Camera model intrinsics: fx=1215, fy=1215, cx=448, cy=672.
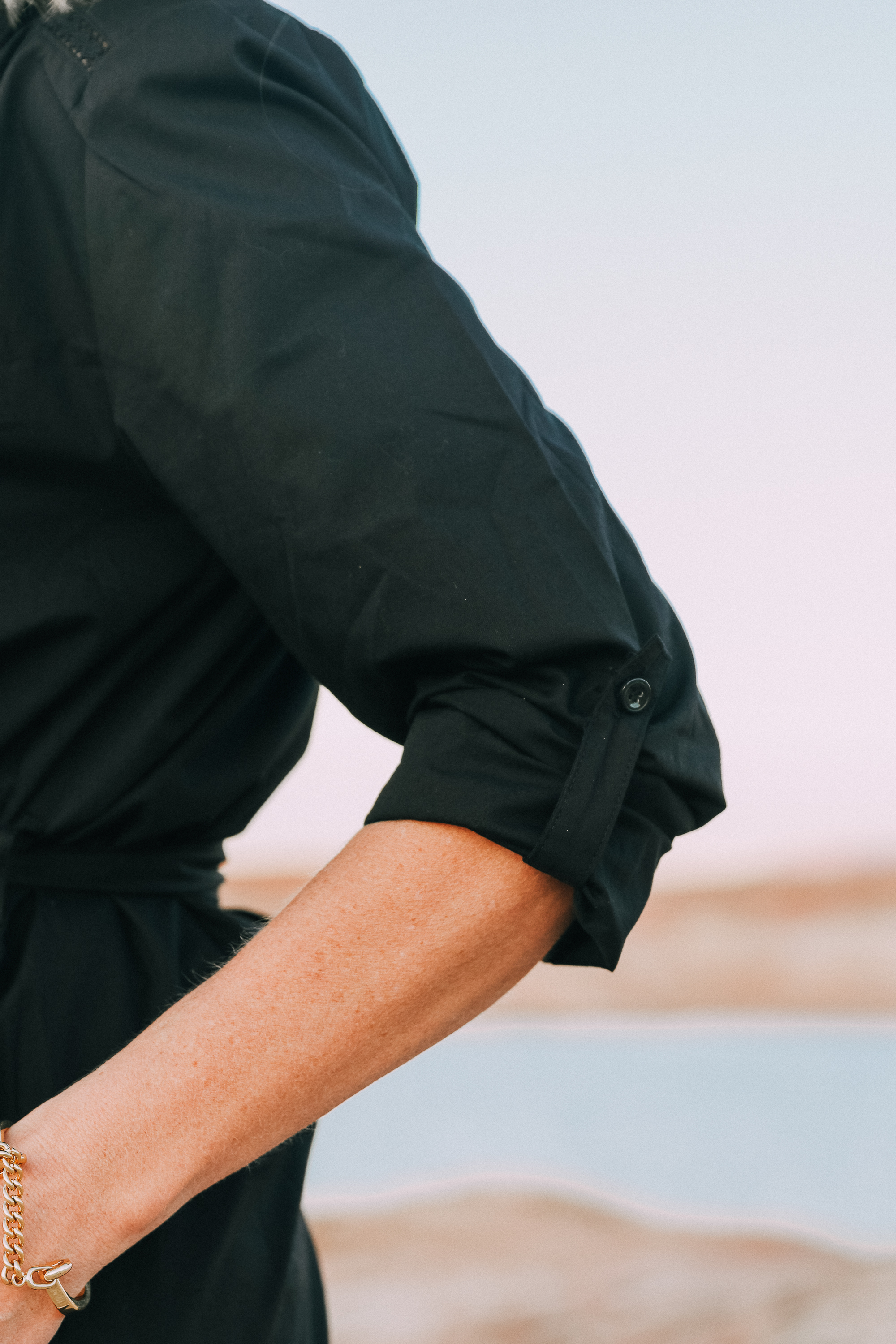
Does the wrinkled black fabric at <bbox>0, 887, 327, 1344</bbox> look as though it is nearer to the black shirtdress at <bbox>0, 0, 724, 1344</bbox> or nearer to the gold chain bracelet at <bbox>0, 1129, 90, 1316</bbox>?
the black shirtdress at <bbox>0, 0, 724, 1344</bbox>

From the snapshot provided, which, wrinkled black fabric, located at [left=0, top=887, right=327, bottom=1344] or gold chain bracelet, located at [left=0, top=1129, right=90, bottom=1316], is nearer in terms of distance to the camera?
gold chain bracelet, located at [left=0, top=1129, right=90, bottom=1316]

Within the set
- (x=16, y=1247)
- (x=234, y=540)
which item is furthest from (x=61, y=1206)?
(x=234, y=540)

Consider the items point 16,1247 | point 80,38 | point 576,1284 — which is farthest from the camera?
point 576,1284

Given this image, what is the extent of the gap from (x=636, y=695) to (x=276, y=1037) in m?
0.22

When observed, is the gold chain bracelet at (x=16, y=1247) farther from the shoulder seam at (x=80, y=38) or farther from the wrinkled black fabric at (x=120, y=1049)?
the shoulder seam at (x=80, y=38)

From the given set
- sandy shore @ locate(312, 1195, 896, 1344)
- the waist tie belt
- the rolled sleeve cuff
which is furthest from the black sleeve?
sandy shore @ locate(312, 1195, 896, 1344)

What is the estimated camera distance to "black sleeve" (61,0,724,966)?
1.77 ft

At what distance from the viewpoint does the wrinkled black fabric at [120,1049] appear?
25.6 inches

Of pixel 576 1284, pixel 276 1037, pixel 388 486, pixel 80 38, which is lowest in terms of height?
pixel 576 1284

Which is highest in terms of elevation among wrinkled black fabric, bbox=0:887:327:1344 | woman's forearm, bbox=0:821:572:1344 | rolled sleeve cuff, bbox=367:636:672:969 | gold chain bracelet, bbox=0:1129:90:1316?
rolled sleeve cuff, bbox=367:636:672:969

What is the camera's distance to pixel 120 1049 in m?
0.68

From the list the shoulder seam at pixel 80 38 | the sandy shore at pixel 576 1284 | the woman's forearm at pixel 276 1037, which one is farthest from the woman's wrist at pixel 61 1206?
the sandy shore at pixel 576 1284

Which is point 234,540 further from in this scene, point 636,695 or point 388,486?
point 636,695

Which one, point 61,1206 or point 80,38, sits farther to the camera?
point 80,38
